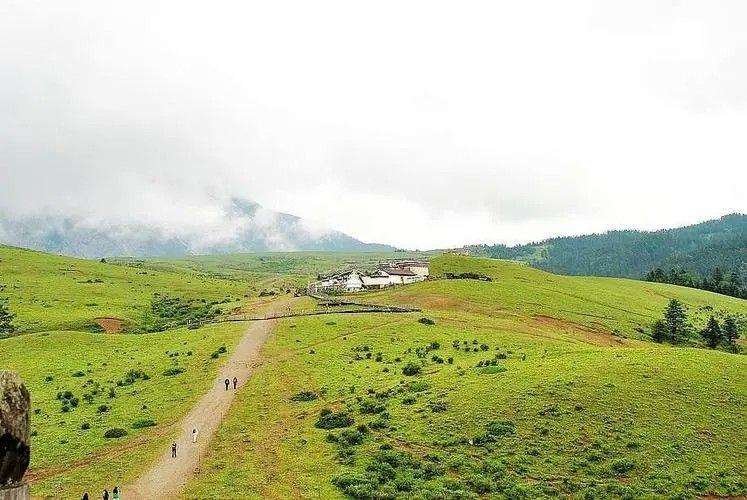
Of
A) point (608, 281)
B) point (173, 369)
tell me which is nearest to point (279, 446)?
point (173, 369)

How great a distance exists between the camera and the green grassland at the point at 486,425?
112 ft

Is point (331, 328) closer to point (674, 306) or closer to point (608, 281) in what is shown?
point (674, 306)

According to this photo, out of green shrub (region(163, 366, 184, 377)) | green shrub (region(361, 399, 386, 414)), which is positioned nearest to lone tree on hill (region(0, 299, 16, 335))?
green shrub (region(163, 366, 184, 377))

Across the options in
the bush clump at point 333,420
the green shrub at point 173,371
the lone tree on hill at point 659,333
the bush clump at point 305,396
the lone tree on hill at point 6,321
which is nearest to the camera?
the bush clump at point 333,420

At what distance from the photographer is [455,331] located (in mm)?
83375

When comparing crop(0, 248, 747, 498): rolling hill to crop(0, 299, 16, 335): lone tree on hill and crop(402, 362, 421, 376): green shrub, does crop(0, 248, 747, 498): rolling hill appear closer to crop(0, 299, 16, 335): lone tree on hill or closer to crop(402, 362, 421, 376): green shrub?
crop(402, 362, 421, 376): green shrub

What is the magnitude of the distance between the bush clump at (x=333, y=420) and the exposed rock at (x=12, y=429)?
128 ft

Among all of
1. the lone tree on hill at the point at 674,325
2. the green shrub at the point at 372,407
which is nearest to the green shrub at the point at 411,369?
the green shrub at the point at 372,407

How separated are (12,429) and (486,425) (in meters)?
37.6

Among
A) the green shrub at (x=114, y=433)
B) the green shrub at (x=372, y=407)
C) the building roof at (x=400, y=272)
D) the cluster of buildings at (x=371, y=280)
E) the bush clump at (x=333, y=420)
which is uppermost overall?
the building roof at (x=400, y=272)

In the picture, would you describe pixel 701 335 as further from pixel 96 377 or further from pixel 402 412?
pixel 96 377

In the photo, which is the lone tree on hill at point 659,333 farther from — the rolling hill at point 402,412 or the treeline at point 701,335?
the rolling hill at point 402,412

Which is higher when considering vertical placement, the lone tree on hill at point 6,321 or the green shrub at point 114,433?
the lone tree on hill at point 6,321

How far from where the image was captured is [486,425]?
41.2 metres
